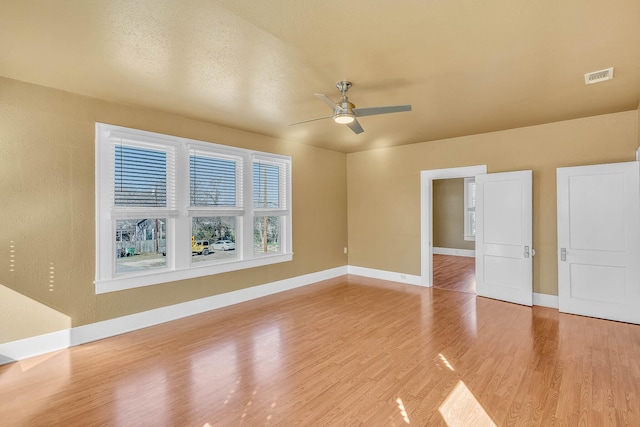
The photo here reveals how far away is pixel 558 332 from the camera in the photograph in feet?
12.2

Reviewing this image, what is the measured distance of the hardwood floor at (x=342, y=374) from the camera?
2262mm

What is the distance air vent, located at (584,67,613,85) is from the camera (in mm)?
2928

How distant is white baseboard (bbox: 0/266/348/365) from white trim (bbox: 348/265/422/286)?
193 cm

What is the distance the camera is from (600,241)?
420 centimetres

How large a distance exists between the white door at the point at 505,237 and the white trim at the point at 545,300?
136 millimetres

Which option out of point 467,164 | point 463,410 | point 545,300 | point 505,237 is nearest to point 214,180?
point 463,410

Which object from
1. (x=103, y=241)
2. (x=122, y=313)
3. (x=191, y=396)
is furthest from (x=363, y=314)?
(x=103, y=241)

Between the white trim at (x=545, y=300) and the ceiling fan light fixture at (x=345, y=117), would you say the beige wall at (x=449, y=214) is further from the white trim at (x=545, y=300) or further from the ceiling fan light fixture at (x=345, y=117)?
the ceiling fan light fixture at (x=345, y=117)

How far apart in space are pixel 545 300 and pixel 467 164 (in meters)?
2.50

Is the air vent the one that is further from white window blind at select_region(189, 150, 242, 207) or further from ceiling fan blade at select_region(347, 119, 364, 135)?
white window blind at select_region(189, 150, 242, 207)

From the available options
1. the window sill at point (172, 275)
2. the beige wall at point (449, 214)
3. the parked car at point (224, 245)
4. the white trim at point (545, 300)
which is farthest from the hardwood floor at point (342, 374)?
the beige wall at point (449, 214)

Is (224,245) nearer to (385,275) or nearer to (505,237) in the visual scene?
(385,275)

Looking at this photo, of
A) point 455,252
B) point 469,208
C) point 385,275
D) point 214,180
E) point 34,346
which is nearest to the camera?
point 34,346

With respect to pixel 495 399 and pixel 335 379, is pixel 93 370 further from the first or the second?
pixel 495 399
